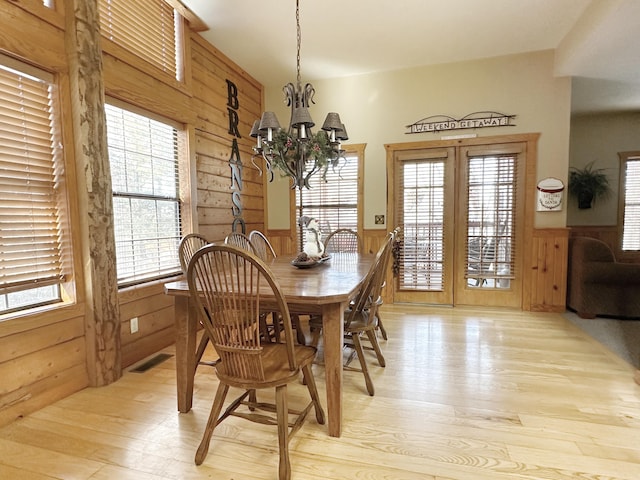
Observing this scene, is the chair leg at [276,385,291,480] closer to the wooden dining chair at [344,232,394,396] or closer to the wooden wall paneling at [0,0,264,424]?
the wooden dining chair at [344,232,394,396]

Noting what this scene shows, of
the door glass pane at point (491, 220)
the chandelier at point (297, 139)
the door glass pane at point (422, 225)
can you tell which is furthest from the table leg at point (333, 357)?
the door glass pane at point (491, 220)

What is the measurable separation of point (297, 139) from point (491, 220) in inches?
110

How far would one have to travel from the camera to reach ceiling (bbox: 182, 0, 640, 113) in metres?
2.85

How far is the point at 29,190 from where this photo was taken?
1.98 m

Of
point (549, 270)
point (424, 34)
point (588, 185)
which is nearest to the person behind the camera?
point (424, 34)

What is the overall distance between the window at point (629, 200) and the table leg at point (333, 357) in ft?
18.9

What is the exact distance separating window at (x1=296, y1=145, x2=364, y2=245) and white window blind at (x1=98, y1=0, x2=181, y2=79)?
80.4 inches

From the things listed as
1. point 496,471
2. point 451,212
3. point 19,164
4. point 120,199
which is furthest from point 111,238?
point 451,212

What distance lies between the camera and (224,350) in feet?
4.69

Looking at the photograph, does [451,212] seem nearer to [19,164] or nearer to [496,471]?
[496,471]

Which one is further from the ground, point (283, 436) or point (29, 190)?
point (29, 190)

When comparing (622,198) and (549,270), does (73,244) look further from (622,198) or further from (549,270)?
(622,198)

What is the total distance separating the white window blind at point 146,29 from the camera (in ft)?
8.10

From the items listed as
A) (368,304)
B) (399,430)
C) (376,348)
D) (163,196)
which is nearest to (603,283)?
(376,348)
